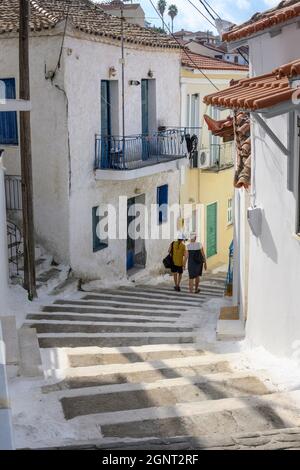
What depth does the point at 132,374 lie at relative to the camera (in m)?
7.89

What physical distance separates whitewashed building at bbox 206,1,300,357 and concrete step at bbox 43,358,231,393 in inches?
37.8

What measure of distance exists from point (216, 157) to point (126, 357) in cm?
1435

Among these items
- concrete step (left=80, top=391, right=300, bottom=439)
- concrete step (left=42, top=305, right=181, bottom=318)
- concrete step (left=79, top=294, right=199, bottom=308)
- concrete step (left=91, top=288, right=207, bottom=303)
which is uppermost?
concrete step (left=80, top=391, right=300, bottom=439)

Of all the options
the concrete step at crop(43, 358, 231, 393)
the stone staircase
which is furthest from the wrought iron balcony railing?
the concrete step at crop(43, 358, 231, 393)

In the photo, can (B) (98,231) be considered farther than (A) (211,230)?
No

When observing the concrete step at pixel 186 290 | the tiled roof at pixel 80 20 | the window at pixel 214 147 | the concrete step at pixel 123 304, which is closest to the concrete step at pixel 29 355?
the concrete step at pixel 123 304

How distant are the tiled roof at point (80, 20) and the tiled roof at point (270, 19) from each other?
5.30m

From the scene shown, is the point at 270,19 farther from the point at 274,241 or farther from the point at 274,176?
the point at 274,241

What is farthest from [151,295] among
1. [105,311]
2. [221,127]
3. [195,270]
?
[221,127]

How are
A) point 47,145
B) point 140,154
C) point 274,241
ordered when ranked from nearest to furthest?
point 274,241, point 47,145, point 140,154

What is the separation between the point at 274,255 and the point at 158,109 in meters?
11.3

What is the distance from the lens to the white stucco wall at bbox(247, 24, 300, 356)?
752cm

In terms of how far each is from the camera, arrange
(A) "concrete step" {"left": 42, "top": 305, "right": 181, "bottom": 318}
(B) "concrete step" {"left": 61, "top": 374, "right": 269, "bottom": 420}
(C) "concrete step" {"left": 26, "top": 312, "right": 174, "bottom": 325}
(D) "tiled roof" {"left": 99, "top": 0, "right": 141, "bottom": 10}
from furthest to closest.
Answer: (D) "tiled roof" {"left": 99, "top": 0, "right": 141, "bottom": 10}, (A) "concrete step" {"left": 42, "top": 305, "right": 181, "bottom": 318}, (C) "concrete step" {"left": 26, "top": 312, "right": 174, "bottom": 325}, (B) "concrete step" {"left": 61, "top": 374, "right": 269, "bottom": 420}

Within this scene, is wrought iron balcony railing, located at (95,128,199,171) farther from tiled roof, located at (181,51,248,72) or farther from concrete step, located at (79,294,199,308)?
concrete step, located at (79,294,199,308)
